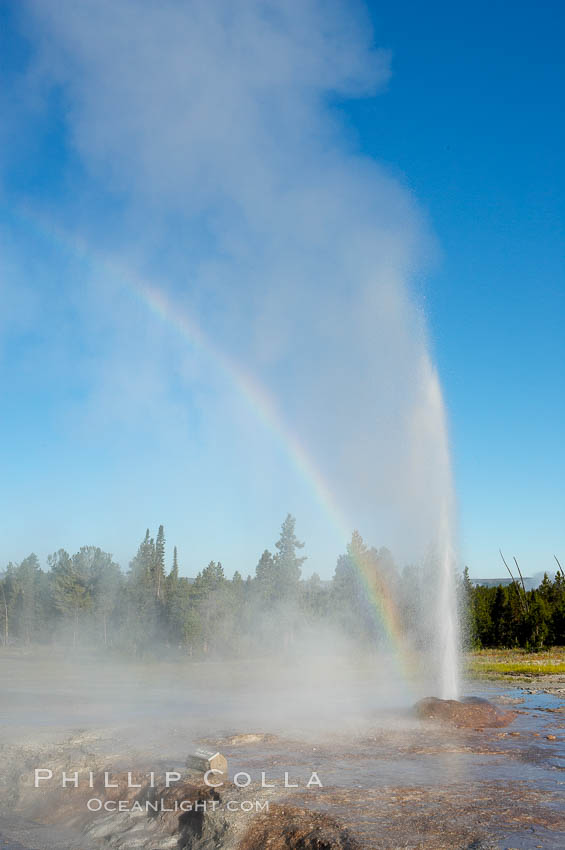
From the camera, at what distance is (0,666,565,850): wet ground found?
9.74 m

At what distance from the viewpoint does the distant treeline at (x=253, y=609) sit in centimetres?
5250

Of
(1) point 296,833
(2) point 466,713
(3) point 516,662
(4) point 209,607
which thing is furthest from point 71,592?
(1) point 296,833

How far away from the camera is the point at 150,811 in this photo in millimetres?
10727

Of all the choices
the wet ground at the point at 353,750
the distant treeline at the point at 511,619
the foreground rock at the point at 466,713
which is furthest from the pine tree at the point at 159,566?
the foreground rock at the point at 466,713

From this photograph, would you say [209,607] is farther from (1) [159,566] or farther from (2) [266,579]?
(1) [159,566]

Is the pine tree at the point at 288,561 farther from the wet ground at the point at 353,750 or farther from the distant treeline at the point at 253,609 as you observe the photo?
the wet ground at the point at 353,750

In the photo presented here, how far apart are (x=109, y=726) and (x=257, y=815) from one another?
9.83 meters

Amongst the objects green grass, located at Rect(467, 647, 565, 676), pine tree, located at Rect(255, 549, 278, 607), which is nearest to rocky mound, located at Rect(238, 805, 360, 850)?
green grass, located at Rect(467, 647, 565, 676)

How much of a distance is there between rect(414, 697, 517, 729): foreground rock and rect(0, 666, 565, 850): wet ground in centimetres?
50

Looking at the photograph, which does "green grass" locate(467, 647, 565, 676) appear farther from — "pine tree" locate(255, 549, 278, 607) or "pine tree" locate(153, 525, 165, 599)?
"pine tree" locate(153, 525, 165, 599)

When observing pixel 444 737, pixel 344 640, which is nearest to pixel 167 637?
pixel 344 640

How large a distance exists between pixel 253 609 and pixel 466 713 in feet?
128

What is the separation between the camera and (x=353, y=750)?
595 inches

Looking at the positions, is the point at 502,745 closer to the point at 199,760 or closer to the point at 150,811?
the point at 199,760
